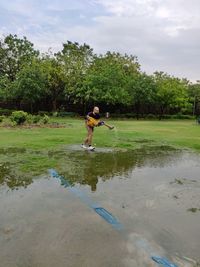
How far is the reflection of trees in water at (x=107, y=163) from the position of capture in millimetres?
8312

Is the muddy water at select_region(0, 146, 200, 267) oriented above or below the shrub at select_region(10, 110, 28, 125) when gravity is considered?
below

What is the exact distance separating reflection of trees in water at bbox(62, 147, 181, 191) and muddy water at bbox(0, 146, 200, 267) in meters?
0.03

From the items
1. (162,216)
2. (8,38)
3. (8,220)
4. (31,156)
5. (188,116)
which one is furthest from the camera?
(188,116)

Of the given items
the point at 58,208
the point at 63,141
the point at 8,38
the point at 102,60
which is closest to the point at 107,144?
the point at 63,141

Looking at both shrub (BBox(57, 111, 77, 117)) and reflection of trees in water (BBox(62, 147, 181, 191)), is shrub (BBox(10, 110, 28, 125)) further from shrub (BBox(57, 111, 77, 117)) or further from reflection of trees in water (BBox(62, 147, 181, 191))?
shrub (BBox(57, 111, 77, 117))

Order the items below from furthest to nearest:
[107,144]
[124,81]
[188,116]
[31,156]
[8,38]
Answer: [188,116], [8,38], [124,81], [107,144], [31,156]

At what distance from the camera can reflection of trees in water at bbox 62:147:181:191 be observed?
8.31 meters

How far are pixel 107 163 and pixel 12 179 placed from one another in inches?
118

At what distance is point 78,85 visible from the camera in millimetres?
32719

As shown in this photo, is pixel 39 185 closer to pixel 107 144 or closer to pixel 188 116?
pixel 107 144

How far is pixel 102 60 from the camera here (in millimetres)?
37562

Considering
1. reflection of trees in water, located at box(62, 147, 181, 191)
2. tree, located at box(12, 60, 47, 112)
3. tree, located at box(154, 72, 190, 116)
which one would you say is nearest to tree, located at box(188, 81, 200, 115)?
tree, located at box(154, 72, 190, 116)

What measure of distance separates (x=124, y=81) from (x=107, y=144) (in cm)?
2160

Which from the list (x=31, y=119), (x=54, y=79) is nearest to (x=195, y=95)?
(x=54, y=79)
